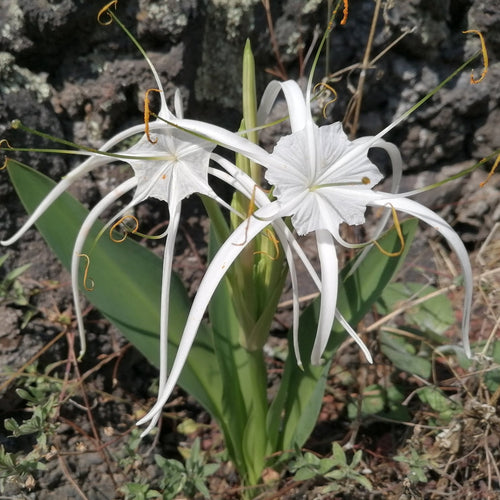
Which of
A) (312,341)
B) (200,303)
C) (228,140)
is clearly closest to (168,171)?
(228,140)

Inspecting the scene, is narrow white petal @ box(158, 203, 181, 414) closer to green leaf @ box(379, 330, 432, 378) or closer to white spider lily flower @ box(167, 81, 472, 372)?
white spider lily flower @ box(167, 81, 472, 372)

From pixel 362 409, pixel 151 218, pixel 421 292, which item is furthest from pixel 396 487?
pixel 151 218

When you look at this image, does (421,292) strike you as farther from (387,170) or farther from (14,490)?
(14,490)

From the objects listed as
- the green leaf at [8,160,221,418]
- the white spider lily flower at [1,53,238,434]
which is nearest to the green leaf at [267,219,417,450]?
the green leaf at [8,160,221,418]

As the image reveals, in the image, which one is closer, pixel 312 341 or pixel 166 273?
pixel 166 273

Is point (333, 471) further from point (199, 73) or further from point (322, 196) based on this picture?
point (199, 73)

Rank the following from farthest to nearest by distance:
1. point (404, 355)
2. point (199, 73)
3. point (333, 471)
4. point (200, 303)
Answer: point (199, 73)
point (404, 355)
point (333, 471)
point (200, 303)

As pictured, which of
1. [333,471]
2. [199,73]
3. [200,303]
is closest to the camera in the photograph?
[200,303]
